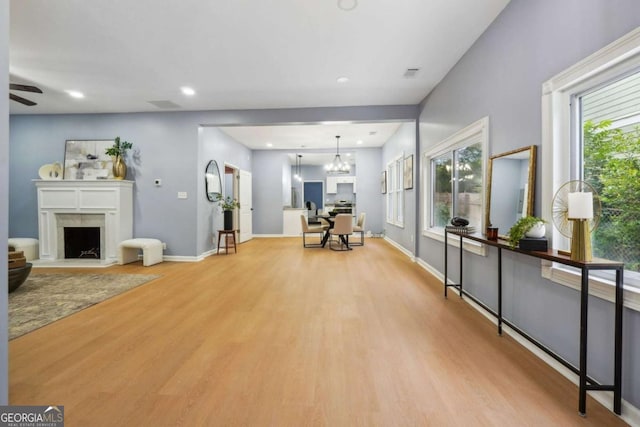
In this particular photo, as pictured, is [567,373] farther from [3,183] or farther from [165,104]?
[165,104]

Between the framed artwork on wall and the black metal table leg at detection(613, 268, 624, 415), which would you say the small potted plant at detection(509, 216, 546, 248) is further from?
the framed artwork on wall

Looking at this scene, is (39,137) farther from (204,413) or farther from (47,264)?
(204,413)

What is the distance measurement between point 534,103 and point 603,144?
573mm

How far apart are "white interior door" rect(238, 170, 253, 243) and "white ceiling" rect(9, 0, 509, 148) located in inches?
131

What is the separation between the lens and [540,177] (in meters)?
1.96

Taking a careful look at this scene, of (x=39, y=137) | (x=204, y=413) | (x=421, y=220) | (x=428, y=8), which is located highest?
(x=428, y=8)

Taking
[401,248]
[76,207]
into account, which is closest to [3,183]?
[76,207]

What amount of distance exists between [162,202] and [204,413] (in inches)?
183

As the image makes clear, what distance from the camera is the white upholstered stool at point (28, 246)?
4742 mm

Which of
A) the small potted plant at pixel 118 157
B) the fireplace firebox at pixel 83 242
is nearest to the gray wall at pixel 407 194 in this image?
the small potted plant at pixel 118 157

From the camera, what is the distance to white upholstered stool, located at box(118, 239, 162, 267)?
4766 millimetres

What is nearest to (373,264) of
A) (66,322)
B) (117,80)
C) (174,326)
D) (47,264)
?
(174,326)

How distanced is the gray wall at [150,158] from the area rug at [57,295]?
132cm

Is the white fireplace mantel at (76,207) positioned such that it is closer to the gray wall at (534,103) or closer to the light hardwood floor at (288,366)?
the light hardwood floor at (288,366)
